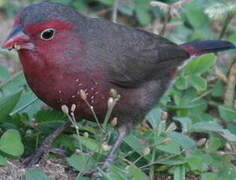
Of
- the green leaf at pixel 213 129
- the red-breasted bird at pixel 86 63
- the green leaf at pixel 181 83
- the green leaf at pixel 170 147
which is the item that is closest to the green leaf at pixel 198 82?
the green leaf at pixel 181 83

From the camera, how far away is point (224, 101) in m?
5.77

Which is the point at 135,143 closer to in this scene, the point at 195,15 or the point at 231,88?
the point at 231,88

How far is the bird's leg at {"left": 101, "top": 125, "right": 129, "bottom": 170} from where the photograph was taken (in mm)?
4336

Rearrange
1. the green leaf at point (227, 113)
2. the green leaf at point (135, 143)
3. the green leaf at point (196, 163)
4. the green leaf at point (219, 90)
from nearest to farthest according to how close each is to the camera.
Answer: the green leaf at point (196, 163)
the green leaf at point (135, 143)
the green leaf at point (227, 113)
the green leaf at point (219, 90)


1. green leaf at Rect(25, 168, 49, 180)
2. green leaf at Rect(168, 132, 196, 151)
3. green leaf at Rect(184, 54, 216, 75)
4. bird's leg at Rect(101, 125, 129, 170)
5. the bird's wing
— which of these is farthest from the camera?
green leaf at Rect(184, 54, 216, 75)

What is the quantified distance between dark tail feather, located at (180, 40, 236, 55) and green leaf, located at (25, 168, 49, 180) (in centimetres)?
209

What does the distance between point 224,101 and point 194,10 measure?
4.49ft

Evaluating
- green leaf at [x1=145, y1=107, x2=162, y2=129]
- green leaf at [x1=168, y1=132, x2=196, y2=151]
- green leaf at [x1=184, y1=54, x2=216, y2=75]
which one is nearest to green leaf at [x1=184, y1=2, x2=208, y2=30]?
green leaf at [x1=184, y1=54, x2=216, y2=75]

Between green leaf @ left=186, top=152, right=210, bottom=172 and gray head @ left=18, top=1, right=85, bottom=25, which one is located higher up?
gray head @ left=18, top=1, right=85, bottom=25

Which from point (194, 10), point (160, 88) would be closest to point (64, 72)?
point (160, 88)

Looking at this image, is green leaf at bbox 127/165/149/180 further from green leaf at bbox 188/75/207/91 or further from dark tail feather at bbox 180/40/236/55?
dark tail feather at bbox 180/40/236/55

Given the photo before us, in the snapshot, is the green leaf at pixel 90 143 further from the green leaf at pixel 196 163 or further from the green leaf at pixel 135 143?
the green leaf at pixel 196 163

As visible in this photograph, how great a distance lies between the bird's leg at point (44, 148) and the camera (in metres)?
4.54

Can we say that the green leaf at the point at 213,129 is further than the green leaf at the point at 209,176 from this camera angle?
Yes
